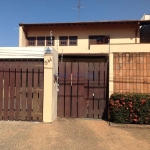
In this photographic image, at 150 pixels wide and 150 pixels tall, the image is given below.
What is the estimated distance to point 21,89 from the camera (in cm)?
655

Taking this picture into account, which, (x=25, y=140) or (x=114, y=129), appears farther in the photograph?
(x=114, y=129)

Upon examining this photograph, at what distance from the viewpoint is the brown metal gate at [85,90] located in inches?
281

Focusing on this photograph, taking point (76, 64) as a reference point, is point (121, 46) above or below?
above

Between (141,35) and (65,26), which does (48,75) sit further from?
(141,35)

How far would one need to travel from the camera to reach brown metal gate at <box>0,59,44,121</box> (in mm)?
6488

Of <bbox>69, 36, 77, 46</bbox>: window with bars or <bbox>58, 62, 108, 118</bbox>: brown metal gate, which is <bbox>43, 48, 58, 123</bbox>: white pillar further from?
<bbox>69, 36, 77, 46</bbox>: window with bars

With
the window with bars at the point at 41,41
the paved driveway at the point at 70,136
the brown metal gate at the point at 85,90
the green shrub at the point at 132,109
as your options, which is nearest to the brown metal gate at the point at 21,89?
the paved driveway at the point at 70,136

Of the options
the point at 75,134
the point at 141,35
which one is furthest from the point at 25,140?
the point at 141,35

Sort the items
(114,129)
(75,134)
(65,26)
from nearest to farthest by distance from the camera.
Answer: (75,134) → (114,129) → (65,26)

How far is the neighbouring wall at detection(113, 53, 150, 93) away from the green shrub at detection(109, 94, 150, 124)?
1.65 feet

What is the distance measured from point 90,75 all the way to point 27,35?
13.3m

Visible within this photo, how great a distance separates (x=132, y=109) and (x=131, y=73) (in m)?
1.43

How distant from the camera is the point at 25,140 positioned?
182 inches

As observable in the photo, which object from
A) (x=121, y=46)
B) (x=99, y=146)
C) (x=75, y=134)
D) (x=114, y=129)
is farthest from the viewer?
(x=121, y=46)
